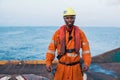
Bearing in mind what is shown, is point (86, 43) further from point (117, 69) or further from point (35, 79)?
point (117, 69)

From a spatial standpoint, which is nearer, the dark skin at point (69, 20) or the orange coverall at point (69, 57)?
the dark skin at point (69, 20)

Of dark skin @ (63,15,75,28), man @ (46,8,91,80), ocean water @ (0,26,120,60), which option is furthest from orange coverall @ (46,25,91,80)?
ocean water @ (0,26,120,60)

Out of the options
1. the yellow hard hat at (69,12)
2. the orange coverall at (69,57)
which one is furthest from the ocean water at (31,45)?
the yellow hard hat at (69,12)

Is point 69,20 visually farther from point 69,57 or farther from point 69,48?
point 69,57

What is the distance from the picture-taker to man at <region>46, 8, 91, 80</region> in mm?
5375

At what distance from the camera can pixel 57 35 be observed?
546cm

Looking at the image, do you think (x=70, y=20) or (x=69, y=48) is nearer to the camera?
(x=70, y=20)

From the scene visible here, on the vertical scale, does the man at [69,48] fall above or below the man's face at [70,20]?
below

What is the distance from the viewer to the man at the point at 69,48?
538cm

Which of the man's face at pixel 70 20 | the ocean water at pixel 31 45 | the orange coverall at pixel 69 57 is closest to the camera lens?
the man's face at pixel 70 20

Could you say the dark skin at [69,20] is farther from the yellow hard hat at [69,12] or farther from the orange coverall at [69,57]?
the orange coverall at [69,57]

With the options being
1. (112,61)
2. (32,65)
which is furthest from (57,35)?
(112,61)

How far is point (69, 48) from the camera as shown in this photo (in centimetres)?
540

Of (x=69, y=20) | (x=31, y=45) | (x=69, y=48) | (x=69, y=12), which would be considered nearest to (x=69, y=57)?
(x=69, y=48)
